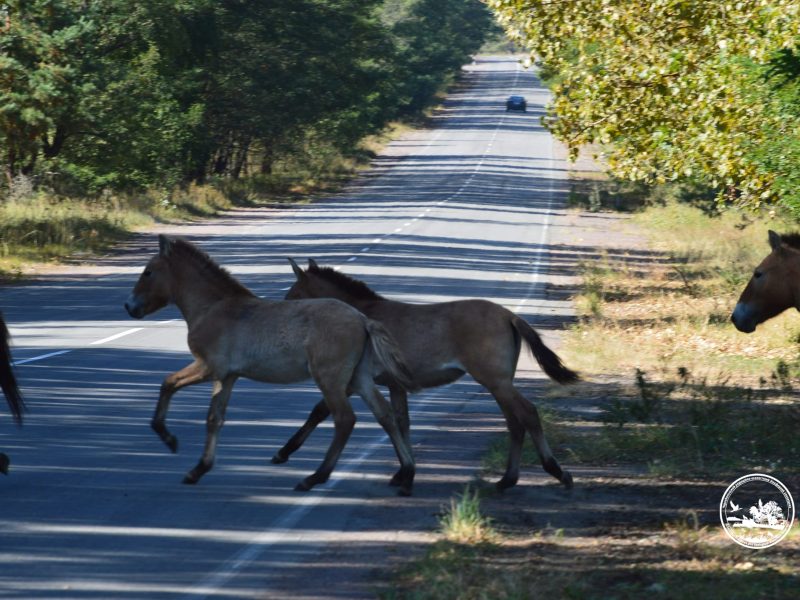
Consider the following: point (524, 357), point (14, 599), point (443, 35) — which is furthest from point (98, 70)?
point (443, 35)

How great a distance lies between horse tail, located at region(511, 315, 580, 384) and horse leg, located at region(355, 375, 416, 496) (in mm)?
1151

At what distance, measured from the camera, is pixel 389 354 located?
10.2 meters

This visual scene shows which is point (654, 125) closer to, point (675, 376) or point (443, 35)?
point (675, 376)

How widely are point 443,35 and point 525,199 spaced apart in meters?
61.6

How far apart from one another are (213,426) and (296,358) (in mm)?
807

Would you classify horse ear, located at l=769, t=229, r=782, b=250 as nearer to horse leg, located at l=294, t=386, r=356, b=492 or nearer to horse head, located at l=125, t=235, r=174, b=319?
horse leg, located at l=294, t=386, r=356, b=492

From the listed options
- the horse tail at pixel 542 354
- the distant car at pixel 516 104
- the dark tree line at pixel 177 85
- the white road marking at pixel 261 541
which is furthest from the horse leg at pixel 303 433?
the distant car at pixel 516 104

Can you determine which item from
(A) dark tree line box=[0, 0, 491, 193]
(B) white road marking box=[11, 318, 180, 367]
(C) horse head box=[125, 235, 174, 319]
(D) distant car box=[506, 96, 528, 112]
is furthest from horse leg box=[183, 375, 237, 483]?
(D) distant car box=[506, 96, 528, 112]

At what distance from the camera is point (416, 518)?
9.60 metres

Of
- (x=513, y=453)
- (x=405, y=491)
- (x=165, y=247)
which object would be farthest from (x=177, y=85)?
(x=513, y=453)

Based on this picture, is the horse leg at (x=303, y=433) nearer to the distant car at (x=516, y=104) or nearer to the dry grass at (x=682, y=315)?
the dry grass at (x=682, y=315)

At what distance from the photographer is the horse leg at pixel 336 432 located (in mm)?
10289

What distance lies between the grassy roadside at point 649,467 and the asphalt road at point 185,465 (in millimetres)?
587

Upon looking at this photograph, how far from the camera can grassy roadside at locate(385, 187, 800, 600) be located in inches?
A: 304
